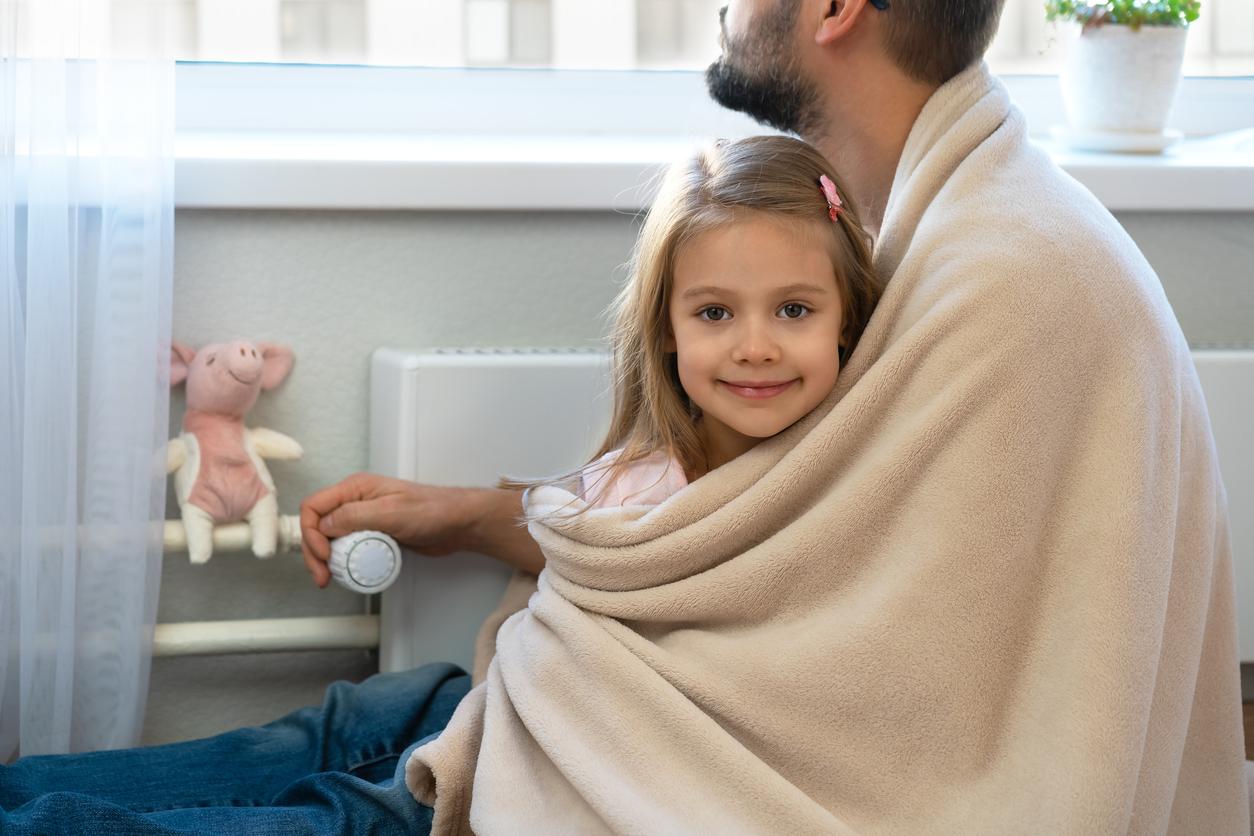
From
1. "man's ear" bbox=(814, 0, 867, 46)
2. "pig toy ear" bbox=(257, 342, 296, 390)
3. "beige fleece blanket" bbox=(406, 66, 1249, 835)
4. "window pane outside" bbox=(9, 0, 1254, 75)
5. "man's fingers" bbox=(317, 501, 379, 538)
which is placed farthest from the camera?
"window pane outside" bbox=(9, 0, 1254, 75)

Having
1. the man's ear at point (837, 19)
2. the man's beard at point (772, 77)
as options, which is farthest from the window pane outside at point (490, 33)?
the man's ear at point (837, 19)

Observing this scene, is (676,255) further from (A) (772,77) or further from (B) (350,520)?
(B) (350,520)

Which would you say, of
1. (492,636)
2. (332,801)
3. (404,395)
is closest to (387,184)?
(404,395)

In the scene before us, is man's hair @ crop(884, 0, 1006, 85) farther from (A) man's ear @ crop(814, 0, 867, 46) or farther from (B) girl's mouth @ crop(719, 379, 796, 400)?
(B) girl's mouth @ crop(719, 379, 796, 400)

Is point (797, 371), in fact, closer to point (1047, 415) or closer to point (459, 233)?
point (1047, 415)

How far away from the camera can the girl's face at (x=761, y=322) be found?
42.7 inches

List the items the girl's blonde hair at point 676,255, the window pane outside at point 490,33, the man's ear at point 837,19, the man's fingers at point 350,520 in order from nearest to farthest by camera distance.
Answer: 1. the girl's blonde hair at point 676,255
2. the man's ear at point 837,19
3. the man's fingers at point 350,520
4. the window pane outside at point 490,33

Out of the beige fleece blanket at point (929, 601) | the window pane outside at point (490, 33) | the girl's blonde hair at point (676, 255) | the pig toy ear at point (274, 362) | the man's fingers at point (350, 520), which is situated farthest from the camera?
the window pane outside at point (490, 33)

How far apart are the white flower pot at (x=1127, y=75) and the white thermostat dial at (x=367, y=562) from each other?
102 centimetres

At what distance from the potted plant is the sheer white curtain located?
1.09m

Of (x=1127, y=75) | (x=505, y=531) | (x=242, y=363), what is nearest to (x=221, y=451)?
(x=242, y=363)

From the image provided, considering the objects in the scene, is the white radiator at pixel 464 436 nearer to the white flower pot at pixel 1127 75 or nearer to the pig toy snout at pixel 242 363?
the pig toy snout at pixel 242 363

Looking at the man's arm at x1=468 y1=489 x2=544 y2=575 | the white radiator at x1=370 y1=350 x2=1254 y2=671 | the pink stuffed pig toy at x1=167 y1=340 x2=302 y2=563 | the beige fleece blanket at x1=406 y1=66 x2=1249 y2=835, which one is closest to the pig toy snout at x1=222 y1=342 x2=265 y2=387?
the pink stuffed pig toy at x1=167 y1=340 x2=302 y2=563

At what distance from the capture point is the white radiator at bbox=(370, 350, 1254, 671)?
142 centimetres
